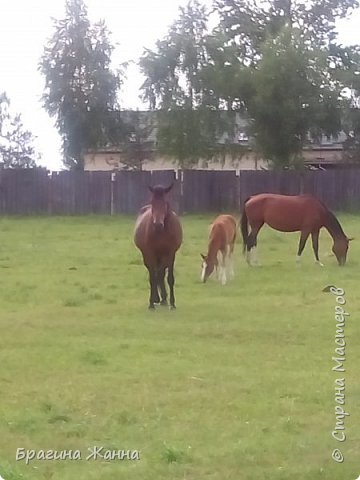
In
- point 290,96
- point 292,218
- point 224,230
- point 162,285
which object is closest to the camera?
point 162,285

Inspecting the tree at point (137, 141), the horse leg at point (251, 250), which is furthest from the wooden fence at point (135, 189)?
the horse leg at point (251, 250)

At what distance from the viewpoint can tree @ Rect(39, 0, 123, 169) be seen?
2986 cm

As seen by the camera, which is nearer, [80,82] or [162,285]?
[162,285]

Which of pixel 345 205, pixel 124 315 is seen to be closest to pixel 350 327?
pixel 124 315

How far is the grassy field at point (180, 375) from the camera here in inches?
211

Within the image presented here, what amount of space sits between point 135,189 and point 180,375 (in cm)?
2242

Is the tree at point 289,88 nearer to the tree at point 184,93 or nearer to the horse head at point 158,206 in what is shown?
the tree at point 184,93

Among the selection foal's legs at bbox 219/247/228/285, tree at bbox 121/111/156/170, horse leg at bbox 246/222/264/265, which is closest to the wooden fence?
tree at bbox 121/111/156/170

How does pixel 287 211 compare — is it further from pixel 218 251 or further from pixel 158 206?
pixel 158 206

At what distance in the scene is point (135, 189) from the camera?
29.8 metres

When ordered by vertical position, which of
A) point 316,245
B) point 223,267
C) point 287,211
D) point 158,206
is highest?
point 158,206

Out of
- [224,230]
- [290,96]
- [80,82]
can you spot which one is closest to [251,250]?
[224,230]

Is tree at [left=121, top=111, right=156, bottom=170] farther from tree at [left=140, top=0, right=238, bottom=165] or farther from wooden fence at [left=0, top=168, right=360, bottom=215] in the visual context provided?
wooden fence at [left=0, top=168, right=360, bottom=215]

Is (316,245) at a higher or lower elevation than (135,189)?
lower
